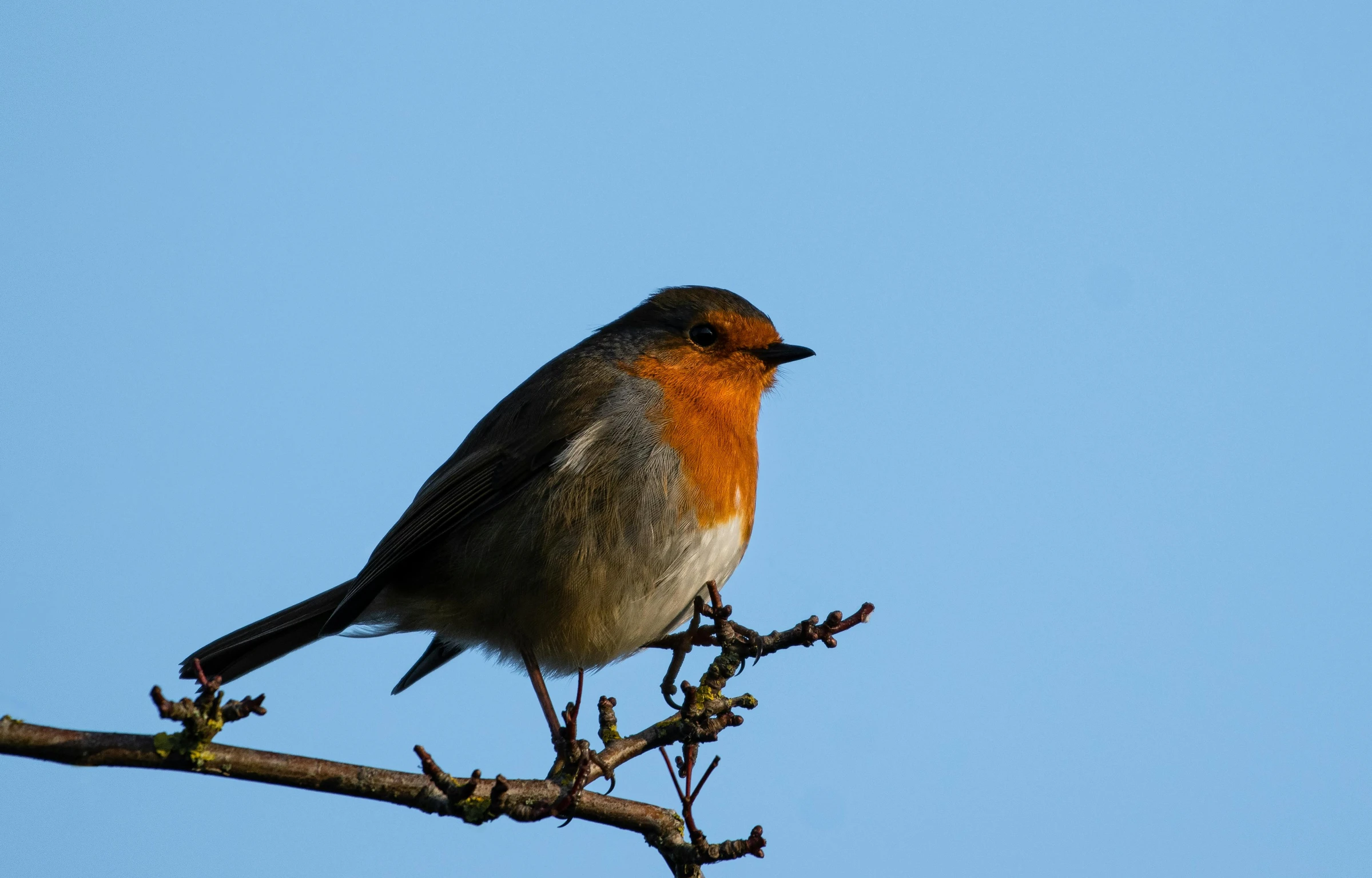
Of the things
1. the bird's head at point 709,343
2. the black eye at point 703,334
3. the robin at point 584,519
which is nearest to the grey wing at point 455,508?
the robin at point 584,519

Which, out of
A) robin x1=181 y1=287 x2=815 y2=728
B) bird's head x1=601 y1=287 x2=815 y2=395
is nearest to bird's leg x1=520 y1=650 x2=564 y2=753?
robin x1=181 y1=287 x2=815 y2=728

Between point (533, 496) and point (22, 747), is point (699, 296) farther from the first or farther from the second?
point (22, 747)

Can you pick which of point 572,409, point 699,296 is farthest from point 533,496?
point 699,296

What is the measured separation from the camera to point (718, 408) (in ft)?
17.8

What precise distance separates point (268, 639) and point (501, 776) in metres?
2.19

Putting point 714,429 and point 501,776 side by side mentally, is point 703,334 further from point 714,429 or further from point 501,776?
point 501,776

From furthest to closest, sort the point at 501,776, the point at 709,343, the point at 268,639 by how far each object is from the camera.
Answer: the point at 709,343 → the point at 268,639 → the point at 501,776

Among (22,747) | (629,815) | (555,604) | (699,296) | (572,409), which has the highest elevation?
(699,296)

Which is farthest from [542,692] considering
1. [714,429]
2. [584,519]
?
[714,429]

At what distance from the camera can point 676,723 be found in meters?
3.99

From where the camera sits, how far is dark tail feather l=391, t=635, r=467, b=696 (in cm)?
588

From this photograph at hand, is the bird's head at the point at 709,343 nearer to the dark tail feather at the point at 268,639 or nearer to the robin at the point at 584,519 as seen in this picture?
the robin at the point at 584,519

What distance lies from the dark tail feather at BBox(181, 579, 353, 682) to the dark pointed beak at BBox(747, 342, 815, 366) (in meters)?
2.16

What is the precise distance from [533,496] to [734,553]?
897 millimetres
